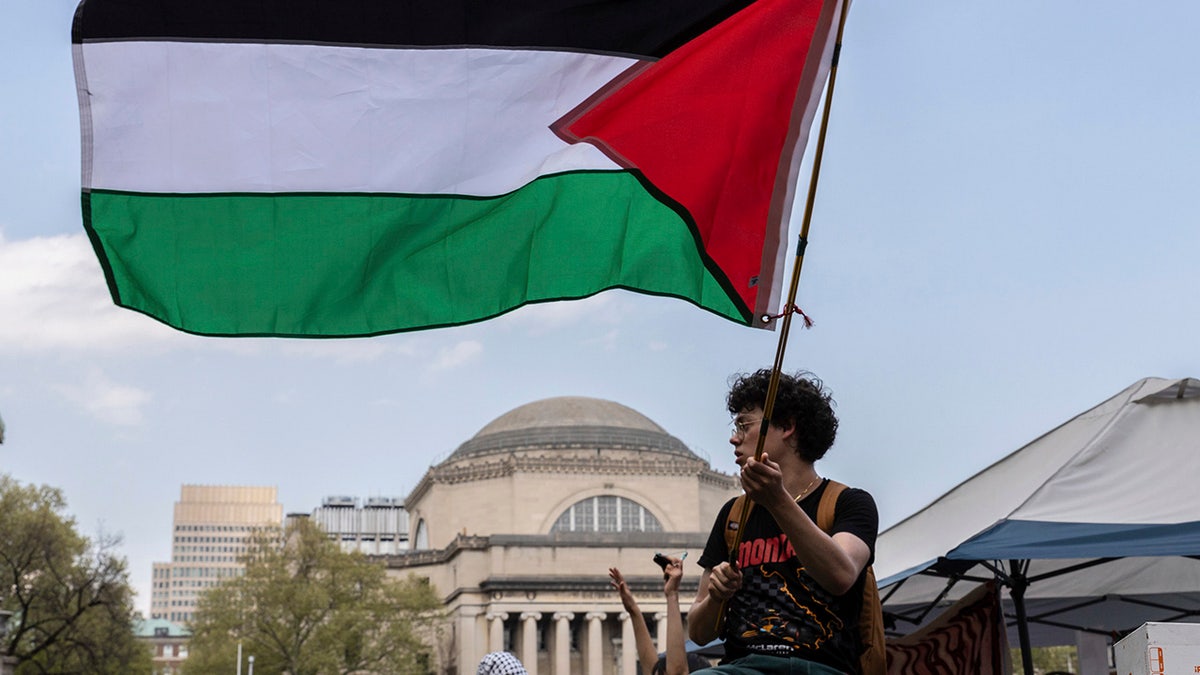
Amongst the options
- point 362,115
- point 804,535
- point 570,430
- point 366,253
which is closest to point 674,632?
point 804,535

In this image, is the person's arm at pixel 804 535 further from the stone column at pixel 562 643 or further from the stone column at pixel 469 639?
the stone column at pixel 469 639

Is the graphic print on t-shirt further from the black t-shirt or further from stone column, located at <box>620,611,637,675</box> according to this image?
stone column, located at <box>620,611,637,675</box>

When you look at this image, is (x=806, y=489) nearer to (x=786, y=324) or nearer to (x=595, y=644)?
(x=786, y=324)

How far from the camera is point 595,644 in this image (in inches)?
2785

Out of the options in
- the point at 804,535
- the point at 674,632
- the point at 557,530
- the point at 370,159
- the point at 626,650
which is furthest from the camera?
the point at 557,530

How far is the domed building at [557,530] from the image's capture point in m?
70.9

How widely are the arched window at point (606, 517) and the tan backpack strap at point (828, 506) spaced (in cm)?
7210

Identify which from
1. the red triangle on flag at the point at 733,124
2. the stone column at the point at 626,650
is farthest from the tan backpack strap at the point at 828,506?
the stone column at the point at 626,650

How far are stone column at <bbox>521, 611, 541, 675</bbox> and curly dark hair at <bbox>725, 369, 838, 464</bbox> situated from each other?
67358mm

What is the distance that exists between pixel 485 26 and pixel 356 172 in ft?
2.71

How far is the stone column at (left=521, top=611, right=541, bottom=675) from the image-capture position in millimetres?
69562

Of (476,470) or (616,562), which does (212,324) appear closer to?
(616,562)

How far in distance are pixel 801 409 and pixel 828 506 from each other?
37cm

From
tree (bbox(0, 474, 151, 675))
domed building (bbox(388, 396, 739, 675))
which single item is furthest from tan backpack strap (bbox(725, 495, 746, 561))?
domed building (bbox(388, 396, 739, 675))
